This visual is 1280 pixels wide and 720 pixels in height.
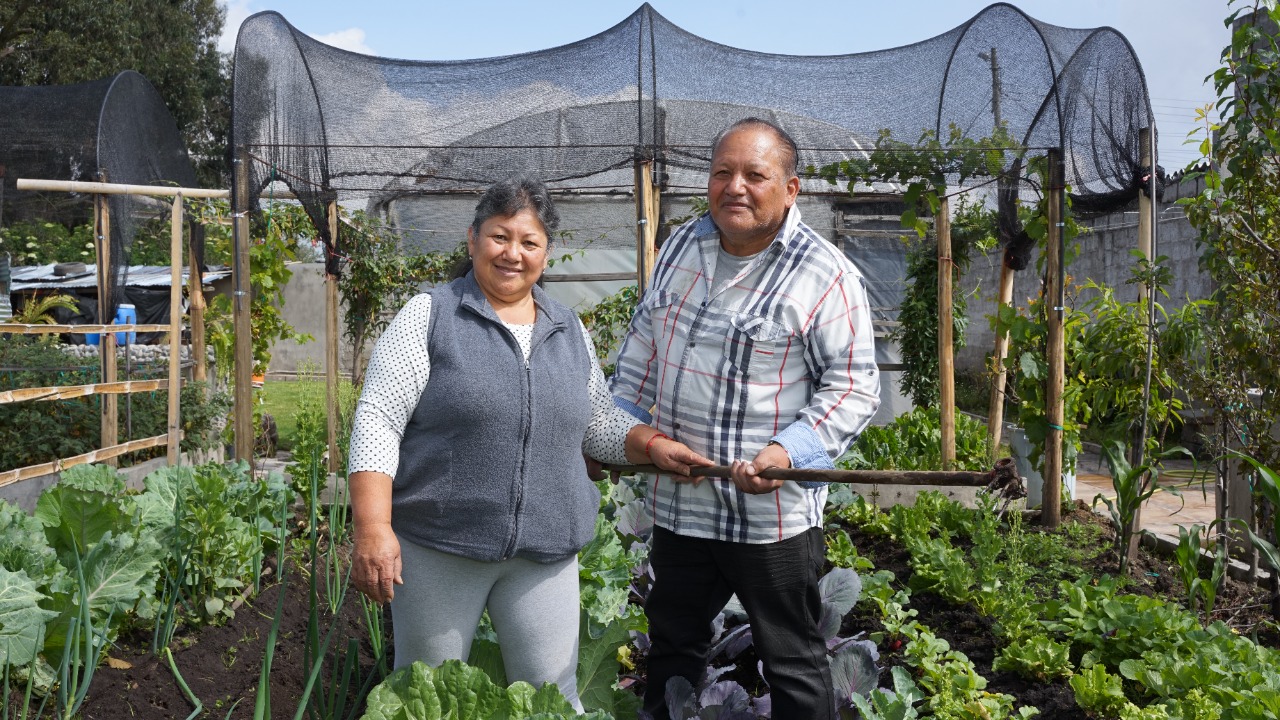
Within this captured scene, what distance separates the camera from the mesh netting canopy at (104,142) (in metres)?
6.48

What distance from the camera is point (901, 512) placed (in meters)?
4.33

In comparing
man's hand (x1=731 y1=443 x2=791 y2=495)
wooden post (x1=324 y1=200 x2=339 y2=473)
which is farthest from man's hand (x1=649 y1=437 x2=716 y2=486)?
wooden post (x1=324 y1=200 x2=339 y2=473)

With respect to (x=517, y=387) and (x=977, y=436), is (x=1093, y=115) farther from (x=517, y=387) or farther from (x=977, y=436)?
(x=517, y=387)

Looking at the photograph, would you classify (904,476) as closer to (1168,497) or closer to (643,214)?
(643,214)

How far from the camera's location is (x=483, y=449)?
1851 millimetres

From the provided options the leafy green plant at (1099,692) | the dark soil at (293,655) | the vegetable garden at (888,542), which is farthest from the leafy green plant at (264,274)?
the leafy green plant at (1099,692)

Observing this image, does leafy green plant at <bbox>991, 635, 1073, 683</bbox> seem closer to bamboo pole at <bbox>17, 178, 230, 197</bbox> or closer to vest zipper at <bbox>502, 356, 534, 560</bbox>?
vest zipper at <bbox>502, 356, 534, 560</bbox>

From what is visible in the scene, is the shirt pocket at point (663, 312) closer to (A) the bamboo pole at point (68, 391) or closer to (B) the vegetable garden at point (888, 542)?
(B) the vegetable garden at point (888, 542)

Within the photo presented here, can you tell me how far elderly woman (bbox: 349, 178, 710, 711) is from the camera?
71.5 inches

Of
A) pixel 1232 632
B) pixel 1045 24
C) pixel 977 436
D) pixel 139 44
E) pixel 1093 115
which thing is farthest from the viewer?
pixel 139 44

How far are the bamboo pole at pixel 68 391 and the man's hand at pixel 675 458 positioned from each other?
395cm

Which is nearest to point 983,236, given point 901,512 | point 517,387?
point 901,512

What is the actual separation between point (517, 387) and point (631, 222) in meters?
5.76

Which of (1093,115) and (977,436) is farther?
(977,436)
